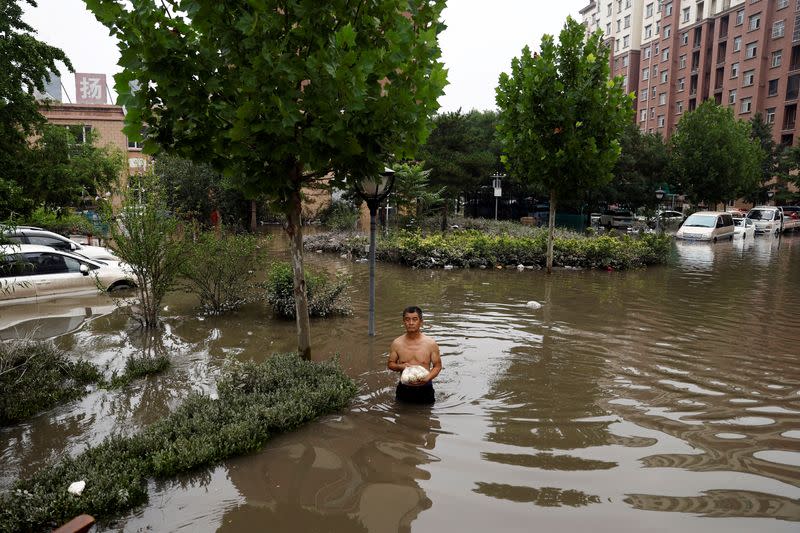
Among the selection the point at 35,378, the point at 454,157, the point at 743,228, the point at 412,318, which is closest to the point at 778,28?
the point at 743,228

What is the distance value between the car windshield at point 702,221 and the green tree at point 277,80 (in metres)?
28.0

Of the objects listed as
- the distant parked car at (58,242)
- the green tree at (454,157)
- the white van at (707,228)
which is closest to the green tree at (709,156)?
the white van at (707,228)

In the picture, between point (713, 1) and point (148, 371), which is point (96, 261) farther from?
point (713, 1)

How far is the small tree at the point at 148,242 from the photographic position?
28.0ft

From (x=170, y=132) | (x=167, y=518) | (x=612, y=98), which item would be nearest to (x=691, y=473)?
(x=167, y=518)

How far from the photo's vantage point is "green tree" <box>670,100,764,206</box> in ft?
116

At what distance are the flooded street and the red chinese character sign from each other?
3303cm

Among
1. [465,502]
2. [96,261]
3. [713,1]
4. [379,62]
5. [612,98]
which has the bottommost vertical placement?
[465,502]

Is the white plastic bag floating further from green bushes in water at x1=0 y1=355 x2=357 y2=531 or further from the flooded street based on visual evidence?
green bushes in water at x1=0 y1=355 x2=357 y2=531

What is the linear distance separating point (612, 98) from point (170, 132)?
40.0ft

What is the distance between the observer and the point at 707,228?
28.0 metres

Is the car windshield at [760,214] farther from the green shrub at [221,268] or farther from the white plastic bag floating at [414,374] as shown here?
the white plastic bag floating at [414,374]

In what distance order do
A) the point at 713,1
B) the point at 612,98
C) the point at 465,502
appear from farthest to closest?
1. the point at 713,1
2. the point at 612,98
3. the point at 465,502

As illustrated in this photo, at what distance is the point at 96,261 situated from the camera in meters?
12.3
